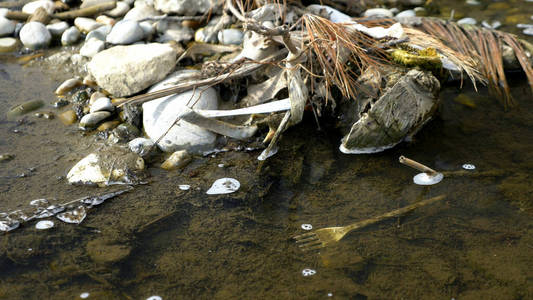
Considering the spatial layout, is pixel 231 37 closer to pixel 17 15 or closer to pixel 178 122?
pixel 178 122

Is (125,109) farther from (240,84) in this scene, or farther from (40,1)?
(40,1)

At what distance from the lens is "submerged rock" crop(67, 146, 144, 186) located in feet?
10.3

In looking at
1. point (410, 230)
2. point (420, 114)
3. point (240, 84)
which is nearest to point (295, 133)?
point (240, 84)

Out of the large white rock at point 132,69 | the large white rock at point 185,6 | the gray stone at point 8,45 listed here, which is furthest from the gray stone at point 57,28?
the large white rock at point 132,69

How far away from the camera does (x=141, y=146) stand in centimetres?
347

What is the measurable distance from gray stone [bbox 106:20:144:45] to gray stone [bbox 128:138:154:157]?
1.34 m

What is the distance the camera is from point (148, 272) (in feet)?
8.18

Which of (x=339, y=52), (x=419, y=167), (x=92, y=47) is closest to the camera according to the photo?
(x=419, y=167)

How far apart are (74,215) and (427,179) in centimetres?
223

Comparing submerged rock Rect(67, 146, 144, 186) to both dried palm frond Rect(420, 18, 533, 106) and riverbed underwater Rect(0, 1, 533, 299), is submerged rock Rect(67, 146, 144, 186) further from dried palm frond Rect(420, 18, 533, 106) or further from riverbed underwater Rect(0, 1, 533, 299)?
dried palm frond Rect(420, 18, 533, 106)

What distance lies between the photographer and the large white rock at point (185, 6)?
4680mm

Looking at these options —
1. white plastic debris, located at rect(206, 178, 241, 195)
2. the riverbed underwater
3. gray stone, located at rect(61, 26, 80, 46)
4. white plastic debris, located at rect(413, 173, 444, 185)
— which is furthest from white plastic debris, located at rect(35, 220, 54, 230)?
gray stone, located at rect(61, 26, 80, 46)

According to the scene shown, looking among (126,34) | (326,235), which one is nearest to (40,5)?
(126,34)

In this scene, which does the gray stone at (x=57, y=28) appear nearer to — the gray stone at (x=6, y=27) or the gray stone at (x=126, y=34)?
the gray stone at (x=6, y=27)
